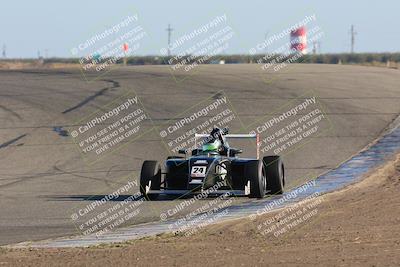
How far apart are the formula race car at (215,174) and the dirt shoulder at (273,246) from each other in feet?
6.92

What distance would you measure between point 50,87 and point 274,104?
1183 cm

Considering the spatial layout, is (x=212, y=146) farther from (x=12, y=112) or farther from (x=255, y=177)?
(x=12, y=112)

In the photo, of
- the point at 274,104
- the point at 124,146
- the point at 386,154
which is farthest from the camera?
the point at 274,104

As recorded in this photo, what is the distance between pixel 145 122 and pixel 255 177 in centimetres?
1283

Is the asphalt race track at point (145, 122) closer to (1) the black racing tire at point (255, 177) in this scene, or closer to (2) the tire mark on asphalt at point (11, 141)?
(2) the tire mark on asphalt at point (11, 141)

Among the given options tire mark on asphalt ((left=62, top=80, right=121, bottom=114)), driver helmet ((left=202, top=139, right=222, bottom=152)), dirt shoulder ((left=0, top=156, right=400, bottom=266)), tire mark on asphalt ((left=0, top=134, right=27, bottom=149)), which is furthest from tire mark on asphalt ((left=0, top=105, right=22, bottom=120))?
dirt shoulder ((left=0, top=156, right=400, bottom=266))

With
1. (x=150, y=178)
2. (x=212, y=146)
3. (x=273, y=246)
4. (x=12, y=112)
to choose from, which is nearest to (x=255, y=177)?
(x=212, y=146)

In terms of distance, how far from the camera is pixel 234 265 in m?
10.6

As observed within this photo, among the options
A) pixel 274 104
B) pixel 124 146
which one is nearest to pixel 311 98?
pixel 274 104

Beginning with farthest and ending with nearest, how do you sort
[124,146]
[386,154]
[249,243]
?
[124,146] < [386,154] < [249,243]

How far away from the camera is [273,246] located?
1198 cm

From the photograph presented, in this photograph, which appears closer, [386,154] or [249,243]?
[249,243]

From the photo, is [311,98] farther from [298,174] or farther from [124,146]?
[298,174]

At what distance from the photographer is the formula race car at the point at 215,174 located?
17.7m
